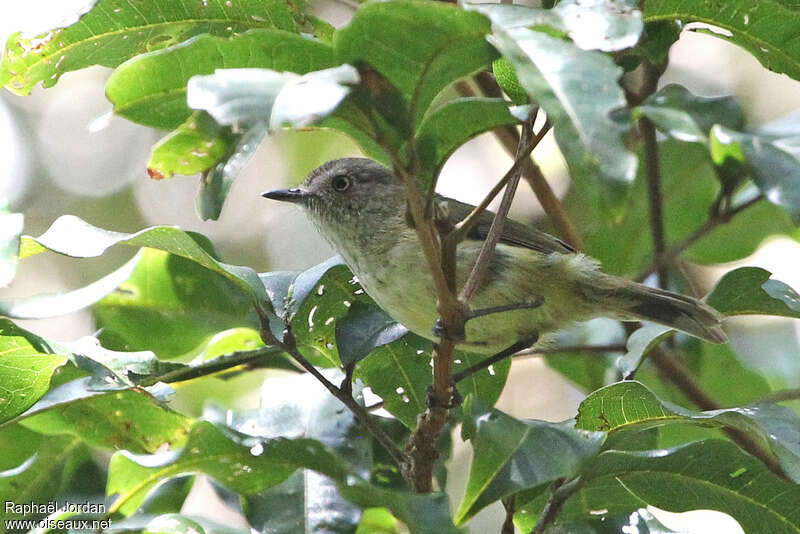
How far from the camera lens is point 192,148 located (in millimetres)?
1759

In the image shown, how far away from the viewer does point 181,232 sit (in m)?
2.30

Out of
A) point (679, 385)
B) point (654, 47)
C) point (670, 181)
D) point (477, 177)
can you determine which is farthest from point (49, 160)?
point (654, 47)

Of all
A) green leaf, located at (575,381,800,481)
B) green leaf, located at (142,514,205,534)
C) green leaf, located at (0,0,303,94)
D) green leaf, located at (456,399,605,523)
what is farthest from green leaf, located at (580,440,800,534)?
green leaf, located at (0,0,303,94)

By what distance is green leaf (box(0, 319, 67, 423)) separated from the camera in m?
2.35

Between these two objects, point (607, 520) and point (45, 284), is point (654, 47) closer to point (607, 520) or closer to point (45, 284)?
point (607, 520)

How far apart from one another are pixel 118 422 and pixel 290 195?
3.91ft

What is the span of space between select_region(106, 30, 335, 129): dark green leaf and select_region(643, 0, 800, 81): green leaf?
0.98 m

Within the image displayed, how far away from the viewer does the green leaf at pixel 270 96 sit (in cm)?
136

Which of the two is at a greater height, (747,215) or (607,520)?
(607,520)

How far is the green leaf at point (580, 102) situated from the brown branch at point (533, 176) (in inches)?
68.0

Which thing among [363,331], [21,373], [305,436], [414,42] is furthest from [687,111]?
[21,373]

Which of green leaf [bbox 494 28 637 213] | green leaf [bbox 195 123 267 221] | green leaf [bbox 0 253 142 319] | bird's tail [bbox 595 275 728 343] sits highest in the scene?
green leaf [bbox 494 28 637 213]

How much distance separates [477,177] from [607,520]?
494 cm

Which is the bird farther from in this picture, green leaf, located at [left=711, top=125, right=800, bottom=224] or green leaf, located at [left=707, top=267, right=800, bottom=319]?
green leaf, located at [left=711, top=125, right=800, bottom=224]
